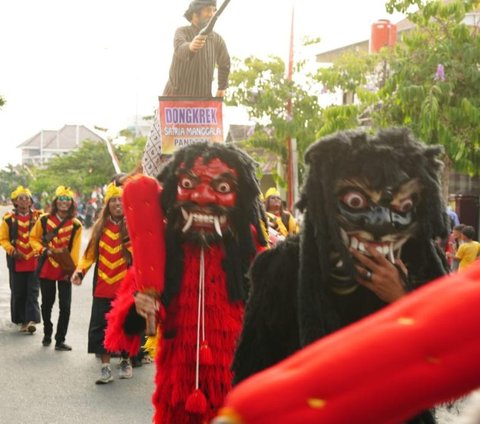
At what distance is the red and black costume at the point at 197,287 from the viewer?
4.44m

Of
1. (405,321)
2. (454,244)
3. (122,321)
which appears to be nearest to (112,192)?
(122,321)

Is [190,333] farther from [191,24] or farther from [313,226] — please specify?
[191,24]

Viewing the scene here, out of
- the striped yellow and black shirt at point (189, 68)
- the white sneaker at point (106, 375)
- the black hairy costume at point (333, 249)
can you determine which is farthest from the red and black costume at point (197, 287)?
the white sneaker at point (106, 375)

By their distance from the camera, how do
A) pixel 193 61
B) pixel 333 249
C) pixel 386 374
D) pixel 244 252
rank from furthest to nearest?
pixel 193 61, pixel 244 252, pixel 333 249, pixel 386 374

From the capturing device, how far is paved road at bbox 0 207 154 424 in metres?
7.10

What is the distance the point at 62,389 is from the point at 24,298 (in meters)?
3.98

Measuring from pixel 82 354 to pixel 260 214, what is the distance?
569 cm

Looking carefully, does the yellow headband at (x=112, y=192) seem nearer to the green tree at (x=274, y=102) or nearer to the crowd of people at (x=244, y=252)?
the crowd of people at (x=244, y=252)

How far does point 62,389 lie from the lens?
26.5 ft

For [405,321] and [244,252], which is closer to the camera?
[405,321]

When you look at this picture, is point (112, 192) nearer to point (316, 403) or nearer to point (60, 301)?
point (60, 301)

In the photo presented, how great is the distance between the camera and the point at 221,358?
450cm

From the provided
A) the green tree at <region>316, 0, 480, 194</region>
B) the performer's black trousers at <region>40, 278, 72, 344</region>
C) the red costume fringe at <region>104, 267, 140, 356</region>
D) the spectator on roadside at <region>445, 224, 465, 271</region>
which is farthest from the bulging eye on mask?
the green tree at <region>316, 0, 480, 194</region>

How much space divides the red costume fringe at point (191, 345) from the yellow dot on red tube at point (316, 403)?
328 centimetres
